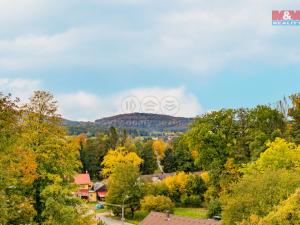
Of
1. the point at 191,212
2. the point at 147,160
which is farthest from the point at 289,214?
the point at 147,160

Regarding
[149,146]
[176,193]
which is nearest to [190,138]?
[176,193]

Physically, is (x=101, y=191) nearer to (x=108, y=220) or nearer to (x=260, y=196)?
(x=108, y=220)

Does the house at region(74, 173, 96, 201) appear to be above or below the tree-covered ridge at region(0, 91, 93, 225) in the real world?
below

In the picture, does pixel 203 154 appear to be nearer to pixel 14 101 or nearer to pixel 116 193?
pixel 116 193

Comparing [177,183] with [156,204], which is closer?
[156,204]

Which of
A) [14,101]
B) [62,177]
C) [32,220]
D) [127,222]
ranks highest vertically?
[14,101]

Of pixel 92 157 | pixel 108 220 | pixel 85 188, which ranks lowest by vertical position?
pixel 108 220

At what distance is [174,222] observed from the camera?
125 feet

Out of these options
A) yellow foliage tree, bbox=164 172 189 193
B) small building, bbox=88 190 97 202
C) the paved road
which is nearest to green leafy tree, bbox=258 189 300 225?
the paved road

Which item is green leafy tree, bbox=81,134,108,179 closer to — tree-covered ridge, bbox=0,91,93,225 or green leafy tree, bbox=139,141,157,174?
green leafy tree, bbox=139,141,157,174

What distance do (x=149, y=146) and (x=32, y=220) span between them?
7624cm

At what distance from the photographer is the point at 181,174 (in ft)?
230

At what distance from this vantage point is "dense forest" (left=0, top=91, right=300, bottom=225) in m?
18.1

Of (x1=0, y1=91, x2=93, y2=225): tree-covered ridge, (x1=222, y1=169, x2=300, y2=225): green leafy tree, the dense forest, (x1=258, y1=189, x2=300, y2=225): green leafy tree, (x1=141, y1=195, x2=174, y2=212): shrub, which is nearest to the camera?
(x1=258, y1=189, x2=300, y2=225): green leafy tree
